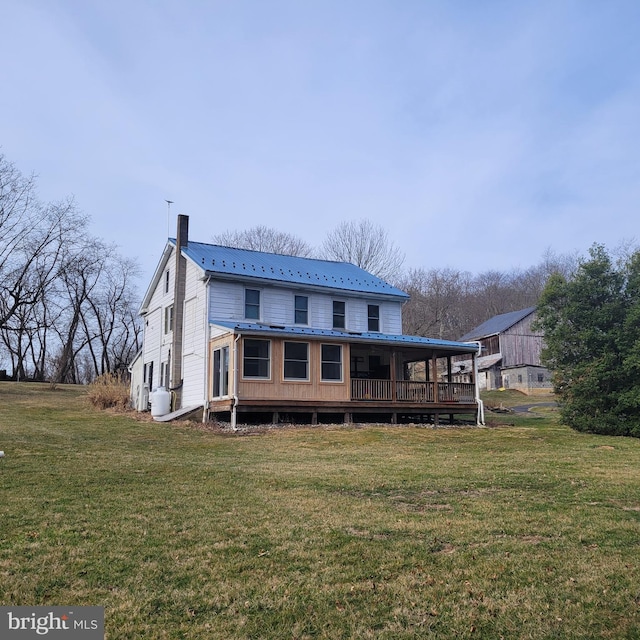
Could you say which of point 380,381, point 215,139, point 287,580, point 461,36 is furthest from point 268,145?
point 287,580

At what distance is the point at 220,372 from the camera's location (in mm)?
18594

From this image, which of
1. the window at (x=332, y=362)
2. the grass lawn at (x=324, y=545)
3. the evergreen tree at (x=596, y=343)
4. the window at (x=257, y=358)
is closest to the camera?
the grass lawn at (x=324, y=545)

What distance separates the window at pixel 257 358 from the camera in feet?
59.1

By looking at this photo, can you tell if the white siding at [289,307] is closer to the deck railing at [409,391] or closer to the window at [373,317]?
the window at [373,317]

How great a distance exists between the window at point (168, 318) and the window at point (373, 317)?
323 inches

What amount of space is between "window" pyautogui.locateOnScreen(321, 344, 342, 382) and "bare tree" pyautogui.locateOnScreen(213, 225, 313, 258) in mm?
26518

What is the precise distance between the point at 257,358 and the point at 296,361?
1.31 meters

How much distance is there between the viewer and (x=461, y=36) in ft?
44.6

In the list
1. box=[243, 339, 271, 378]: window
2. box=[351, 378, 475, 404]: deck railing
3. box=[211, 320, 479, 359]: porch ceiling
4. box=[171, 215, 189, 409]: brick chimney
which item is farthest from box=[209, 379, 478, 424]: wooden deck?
box=[171, 215, 189, 409]: brick chimney

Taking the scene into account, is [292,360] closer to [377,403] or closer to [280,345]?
[280,345]

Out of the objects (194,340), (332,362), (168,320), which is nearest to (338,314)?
(332,362)

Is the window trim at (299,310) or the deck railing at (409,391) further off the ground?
the window trim at (299,310)

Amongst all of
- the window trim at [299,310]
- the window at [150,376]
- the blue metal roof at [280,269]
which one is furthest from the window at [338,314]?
the window at [150,376]

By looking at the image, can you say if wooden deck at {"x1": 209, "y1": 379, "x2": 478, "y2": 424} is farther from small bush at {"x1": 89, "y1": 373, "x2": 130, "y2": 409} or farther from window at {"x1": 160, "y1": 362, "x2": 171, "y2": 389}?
small bush at {"x1": 89, "y1": 373, "x2": 130, "y2": 409}
